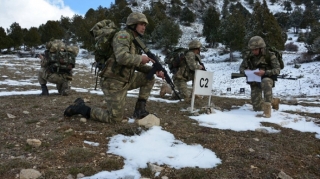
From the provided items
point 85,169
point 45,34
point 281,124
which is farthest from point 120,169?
point 45,34

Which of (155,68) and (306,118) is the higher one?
(155,68)

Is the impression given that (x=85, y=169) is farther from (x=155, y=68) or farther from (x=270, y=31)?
(x=270, y=31)

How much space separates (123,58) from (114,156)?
1.87 meters

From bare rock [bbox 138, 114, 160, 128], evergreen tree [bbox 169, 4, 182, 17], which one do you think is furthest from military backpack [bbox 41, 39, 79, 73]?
evergreen tree [bbox 169, 4, 182, 17]

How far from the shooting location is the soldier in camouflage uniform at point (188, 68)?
348 inches

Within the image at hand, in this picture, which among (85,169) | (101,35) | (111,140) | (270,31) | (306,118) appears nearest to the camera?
(85,169)

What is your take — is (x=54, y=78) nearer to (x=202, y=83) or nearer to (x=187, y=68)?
(x=187, y=68)

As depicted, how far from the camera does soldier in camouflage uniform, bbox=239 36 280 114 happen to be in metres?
7.15

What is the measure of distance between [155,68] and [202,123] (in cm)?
152

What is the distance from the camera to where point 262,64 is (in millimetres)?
7523

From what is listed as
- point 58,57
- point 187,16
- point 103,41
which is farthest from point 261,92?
point 187,16

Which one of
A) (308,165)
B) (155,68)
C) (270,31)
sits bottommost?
(308,165)

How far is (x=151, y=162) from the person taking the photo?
Answer: 11.7 ft

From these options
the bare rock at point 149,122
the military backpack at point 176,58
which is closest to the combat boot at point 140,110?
the bare rock at point 149,122
